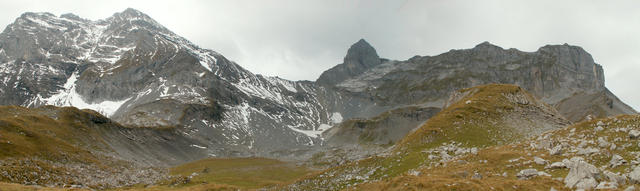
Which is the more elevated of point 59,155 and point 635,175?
point 59,155

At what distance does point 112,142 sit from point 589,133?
205 metres

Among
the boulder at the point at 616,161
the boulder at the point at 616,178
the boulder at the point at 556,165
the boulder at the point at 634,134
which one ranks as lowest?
the boulder at the point at 616,178

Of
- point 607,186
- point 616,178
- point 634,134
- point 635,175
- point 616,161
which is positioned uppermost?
point 634,134

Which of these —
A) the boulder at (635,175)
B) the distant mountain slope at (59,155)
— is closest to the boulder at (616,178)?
the boulder at (635,175)

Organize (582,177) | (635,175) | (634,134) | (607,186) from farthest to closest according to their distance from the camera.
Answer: (634,134)
(582,177)
(635,175)
(607,186)

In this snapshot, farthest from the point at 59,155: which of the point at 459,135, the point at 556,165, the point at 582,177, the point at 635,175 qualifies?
the point at 635,175

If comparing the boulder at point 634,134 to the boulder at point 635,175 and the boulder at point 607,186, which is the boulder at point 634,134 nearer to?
the boulder at point 635,175

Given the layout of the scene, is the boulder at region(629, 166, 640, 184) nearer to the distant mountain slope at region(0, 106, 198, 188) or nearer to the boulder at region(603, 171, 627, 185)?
the boulder at region(603, 171, 627, 185)

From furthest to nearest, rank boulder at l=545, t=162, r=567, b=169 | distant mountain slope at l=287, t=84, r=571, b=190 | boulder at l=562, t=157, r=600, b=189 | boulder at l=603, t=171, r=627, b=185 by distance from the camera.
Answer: distant mountain slope at l=287, t=84, r=571, b=190 → boulder at l=545, t=162, r=567, b=169 → boulder at l=562, t=157, r=600, b=189 → boulder at l=603, t=171, r=627, b=185

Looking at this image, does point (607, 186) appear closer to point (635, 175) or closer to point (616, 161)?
point (635, 175)

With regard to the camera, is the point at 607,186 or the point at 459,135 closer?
the point at 607,186

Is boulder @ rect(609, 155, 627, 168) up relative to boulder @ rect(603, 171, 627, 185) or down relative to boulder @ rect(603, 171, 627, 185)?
up

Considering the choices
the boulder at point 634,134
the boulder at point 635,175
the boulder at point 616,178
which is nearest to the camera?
the boulder at point 635,175

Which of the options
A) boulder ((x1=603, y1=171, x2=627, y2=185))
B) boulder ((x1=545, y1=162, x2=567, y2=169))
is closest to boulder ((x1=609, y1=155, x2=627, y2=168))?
boulder ((x1=545, y1=162, x2=567, y2=169))
